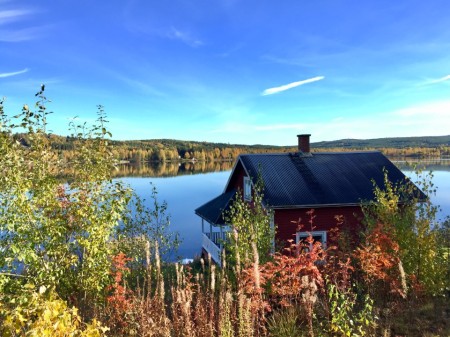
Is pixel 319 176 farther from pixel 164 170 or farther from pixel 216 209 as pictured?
pixel 164 170

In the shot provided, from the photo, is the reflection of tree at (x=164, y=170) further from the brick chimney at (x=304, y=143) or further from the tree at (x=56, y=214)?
the tree at (x=56, y=214)

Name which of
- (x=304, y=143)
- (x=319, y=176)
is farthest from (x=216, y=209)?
(x=304, y=143)

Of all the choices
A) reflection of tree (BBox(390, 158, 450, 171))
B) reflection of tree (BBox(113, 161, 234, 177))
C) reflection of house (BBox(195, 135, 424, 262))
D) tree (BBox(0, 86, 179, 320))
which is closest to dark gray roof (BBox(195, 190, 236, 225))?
reflection of house (BBox(195, 135, 424, 262))

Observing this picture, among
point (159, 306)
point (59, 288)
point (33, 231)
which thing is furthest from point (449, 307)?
point (33, 231)

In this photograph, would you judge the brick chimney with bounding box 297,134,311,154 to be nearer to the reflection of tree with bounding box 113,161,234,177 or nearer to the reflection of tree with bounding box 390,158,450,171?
the reflection of tree with bounding box 390,158,450,171

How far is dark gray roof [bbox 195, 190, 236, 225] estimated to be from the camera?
1931cm

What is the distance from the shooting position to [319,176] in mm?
Answer: 19188

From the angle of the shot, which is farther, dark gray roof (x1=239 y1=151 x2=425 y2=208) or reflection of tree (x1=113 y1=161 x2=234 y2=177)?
reflection of tree (x1=113 y1=161 x2=234 y2=177)

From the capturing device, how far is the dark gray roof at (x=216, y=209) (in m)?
19.3

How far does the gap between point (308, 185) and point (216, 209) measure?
5535mm

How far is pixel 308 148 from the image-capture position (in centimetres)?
2170

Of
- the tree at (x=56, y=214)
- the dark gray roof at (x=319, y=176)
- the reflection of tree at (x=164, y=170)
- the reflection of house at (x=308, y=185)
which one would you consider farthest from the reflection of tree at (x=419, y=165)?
the reflection of tree at (x=164, y=170)

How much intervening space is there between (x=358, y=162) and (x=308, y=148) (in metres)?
2.97

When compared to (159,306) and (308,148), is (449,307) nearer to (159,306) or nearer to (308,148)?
(159,306)
